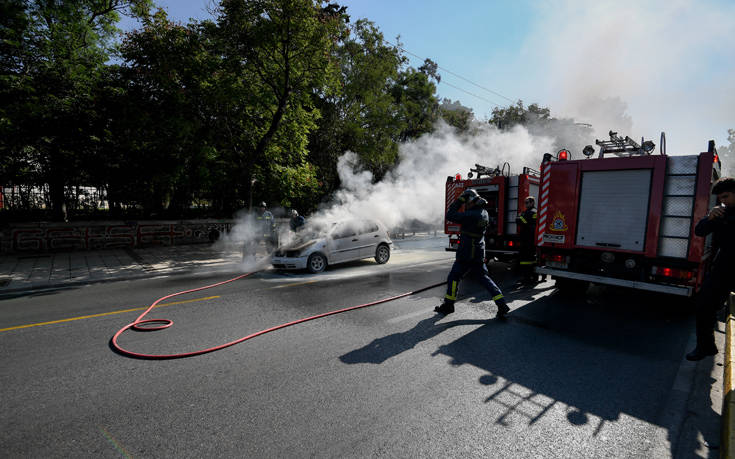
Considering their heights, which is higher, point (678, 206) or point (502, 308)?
point (678, 206)

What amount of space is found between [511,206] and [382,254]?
155 inches

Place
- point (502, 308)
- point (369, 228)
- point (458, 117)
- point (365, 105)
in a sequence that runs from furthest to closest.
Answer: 1. point (458, 117)
2. point (365, 105)
3. point (369, 228)
4. point (502, 308)

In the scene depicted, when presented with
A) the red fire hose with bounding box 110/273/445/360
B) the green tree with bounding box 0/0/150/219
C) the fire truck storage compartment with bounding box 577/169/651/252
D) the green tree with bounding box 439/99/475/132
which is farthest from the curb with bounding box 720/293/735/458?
the green tree with bounding box 439/99/475/132

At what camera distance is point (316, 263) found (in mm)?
9484

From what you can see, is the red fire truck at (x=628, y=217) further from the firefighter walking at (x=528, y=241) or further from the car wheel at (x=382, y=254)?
the car wheel at (x=382, y=254)

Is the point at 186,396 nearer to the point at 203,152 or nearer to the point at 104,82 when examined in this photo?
A: the point at 203,152

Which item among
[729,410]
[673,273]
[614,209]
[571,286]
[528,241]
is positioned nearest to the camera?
[729,410]

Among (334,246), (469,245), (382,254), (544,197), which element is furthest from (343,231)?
(544,197)

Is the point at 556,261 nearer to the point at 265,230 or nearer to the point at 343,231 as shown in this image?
the point at 343,231

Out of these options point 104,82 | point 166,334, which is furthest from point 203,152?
point 166,334

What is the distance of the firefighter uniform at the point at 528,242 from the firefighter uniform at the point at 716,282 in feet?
13.3

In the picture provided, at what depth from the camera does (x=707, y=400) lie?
11.0 feet

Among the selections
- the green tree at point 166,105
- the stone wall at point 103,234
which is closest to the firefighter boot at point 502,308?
the green tree at point 166,105

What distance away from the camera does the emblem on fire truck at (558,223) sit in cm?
676
